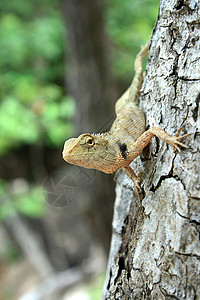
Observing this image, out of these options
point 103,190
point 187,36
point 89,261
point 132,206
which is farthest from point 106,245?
point 187,36

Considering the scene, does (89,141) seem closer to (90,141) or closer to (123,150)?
(90,141)

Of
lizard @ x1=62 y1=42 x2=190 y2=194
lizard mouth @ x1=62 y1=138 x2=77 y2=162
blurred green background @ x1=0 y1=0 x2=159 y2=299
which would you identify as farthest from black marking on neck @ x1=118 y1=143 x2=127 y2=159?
blurred green background @ x1=0 y1=0 x2=159 y2=299

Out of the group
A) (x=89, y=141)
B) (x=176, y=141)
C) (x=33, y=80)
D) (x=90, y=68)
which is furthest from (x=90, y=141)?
(x=33, y=80)

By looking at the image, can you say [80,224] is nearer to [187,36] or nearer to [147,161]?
[147,161]

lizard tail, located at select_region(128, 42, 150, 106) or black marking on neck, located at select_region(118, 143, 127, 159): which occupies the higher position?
lizard tail, located at select_region(128, 42, 150, 106)

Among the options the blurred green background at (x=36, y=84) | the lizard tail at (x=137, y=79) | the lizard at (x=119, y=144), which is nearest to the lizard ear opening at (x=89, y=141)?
the lizard at (x=119, y=144)

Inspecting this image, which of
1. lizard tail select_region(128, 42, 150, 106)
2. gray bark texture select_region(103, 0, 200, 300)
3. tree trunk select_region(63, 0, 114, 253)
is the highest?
tree trunk select_region(63, 0, 114, 253)

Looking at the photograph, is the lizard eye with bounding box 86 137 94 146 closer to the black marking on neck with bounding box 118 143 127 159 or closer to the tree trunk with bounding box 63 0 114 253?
the black marking on neck with bounding box 118 143 127 159
